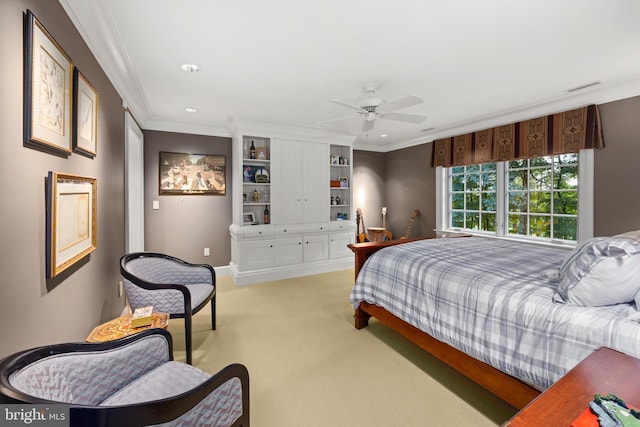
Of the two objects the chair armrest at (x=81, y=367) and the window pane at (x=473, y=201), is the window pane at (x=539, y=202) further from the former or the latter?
the chair armrest at (x=81, y=367)

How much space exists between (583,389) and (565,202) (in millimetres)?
3703

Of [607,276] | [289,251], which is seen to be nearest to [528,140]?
[607,276]

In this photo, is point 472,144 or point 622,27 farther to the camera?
point 472,144

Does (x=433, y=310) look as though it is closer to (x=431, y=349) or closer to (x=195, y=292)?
(x=431, y=349)

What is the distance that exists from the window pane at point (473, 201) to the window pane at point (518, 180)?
1.74ft

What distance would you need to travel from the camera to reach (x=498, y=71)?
2.71 meters

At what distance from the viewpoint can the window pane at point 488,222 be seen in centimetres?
444

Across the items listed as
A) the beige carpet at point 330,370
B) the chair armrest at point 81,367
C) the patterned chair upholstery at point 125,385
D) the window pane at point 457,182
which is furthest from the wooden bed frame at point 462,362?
the window pane at point 457,182

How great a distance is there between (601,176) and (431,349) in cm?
295

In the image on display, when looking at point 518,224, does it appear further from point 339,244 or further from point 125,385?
point 125,385

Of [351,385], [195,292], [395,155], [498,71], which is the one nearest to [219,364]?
[195,292]

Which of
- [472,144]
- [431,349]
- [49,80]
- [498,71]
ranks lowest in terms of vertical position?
[431,349]

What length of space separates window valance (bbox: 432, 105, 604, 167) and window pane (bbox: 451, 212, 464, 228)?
89 cm

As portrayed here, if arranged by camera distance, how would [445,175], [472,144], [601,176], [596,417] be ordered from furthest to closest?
1. [445,175]
2. [472,144]
3. [601,176]
4. [596,417]
